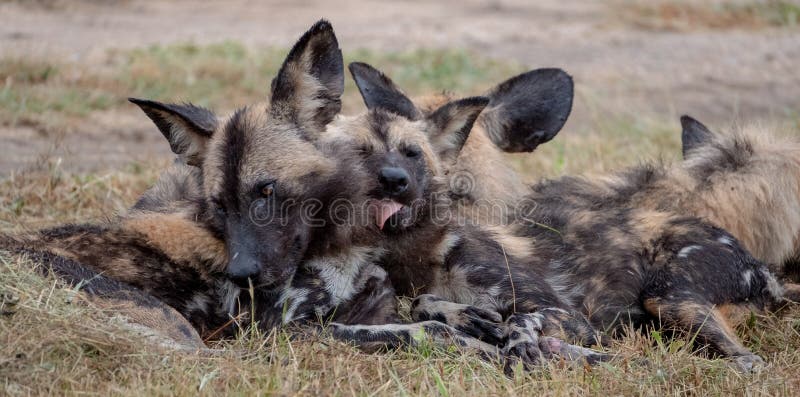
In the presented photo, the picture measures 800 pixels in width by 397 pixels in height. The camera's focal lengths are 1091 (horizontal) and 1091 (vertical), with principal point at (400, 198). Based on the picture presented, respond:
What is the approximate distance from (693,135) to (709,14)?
6.54 meters

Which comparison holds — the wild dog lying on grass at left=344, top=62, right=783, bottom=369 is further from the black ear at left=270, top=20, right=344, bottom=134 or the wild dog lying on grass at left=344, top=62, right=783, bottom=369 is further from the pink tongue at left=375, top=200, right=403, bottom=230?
the black ear at left=270, top=20, right=344, bottom=134

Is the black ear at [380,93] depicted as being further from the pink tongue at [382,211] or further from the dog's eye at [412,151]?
the pink tongue at [382,211]

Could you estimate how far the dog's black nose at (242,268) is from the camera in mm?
3535

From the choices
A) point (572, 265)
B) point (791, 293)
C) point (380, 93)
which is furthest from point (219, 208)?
point (791, 293)

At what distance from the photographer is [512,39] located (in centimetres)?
1027

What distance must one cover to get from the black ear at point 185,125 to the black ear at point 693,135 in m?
2.30

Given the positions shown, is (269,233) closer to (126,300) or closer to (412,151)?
(126,300)

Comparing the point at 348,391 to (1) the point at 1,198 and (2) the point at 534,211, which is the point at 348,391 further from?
(1) the point at 1,198

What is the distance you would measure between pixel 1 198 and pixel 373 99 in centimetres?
188

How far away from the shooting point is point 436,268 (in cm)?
402

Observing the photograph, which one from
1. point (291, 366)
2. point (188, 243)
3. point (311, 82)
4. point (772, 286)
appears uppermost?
point (311, 82)

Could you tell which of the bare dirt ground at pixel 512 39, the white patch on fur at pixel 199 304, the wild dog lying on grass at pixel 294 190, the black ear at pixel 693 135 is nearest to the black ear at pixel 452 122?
the wild dog lying on grass at pixel 294 190

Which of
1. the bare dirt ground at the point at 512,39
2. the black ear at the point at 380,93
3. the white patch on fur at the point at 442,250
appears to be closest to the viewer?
the white patch on fur at the point at 442,250

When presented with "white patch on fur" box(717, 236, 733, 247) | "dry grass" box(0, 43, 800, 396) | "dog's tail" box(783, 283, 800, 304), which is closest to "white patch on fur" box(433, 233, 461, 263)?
"dry grass" box(0, 43, 800, 396)
